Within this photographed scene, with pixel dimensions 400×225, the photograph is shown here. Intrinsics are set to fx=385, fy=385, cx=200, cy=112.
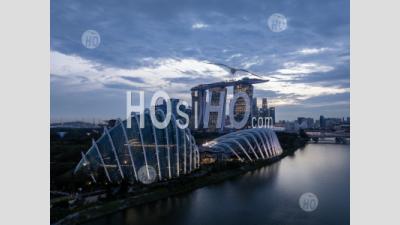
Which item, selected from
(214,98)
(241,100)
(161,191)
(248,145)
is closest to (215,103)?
(214,98)

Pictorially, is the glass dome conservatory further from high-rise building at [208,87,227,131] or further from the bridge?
the bridge

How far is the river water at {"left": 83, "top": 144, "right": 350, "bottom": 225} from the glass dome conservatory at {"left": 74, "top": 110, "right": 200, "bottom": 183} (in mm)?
1002

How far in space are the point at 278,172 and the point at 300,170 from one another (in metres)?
0.77

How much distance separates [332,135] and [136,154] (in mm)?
19337

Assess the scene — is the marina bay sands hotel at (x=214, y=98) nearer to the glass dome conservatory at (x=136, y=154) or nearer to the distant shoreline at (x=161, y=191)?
the distant shoreline at (x=161, y=191)

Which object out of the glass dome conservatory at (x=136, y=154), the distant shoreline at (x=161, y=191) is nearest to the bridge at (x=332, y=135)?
the distant shoreline at (x=161, y=191)

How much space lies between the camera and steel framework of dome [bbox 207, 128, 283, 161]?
13297 millimetres

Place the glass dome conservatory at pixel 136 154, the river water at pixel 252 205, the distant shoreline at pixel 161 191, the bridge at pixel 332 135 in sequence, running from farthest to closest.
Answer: the bridge at pixel 332 135 → the glass dome conservatory at pixel 136 154 → the river water at pixel 252 205 → the distant shoreline at pixel 161 191

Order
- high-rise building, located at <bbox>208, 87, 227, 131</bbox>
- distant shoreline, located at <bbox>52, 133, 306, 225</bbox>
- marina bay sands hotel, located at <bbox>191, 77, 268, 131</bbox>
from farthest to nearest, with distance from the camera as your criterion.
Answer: high-rise building, located at <bbox>208, 87, 227, 131</bbox> → marina bay sands hotel, located at <bbox>191, 77, 268, 131</bbox> → distant shoreline, located at <bbox>52, 133, 306, 225</bbox>

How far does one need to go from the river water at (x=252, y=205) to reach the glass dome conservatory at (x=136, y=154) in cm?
100

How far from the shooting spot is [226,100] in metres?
21.4

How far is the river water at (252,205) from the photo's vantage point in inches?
248

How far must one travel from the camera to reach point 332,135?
25.0m

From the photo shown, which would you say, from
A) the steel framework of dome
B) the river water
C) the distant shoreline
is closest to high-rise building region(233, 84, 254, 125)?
the steel framework of dome
